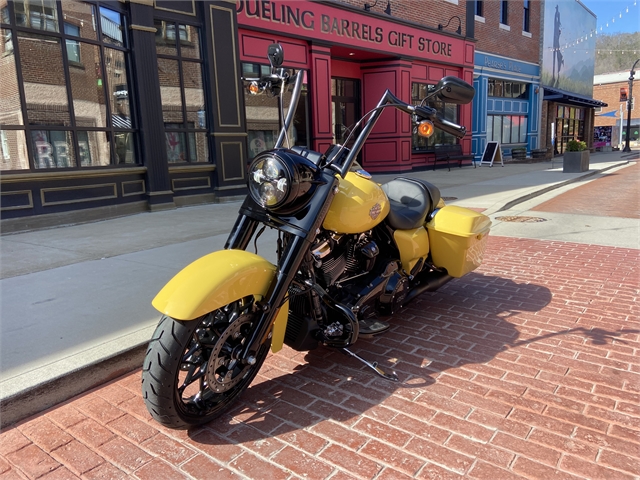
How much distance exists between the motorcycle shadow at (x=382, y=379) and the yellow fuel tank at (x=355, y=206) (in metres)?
0.95

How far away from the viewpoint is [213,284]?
233cm

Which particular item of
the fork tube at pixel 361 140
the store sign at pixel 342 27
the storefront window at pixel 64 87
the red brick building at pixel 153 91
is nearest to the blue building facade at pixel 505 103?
the store sign at pixel 342 27

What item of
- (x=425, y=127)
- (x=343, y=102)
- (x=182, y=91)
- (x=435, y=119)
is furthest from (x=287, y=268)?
(x=343, y=102)

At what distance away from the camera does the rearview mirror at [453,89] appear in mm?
2654

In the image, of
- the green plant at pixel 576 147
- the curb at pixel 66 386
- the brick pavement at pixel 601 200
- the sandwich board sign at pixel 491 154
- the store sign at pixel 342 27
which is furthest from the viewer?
the sandwich board sign at pixel 491 154

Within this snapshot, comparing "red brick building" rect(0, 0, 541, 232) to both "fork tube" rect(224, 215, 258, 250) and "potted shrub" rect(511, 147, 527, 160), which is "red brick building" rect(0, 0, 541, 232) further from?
"potted shrub" rect(511, 147, 527, 160)

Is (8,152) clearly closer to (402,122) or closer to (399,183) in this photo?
(399,183)

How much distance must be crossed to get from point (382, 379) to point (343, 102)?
43.6ft

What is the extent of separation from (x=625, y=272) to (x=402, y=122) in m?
11.2

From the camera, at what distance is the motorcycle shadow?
2531mm

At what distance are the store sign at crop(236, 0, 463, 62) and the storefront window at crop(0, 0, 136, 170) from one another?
3327 mm

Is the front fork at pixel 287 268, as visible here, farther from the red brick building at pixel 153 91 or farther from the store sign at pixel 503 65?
the store sign at pixel 503 65

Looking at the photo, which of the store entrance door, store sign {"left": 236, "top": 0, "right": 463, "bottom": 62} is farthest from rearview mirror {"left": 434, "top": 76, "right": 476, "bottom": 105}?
the store entrance door

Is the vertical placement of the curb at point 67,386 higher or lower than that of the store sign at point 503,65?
lower
